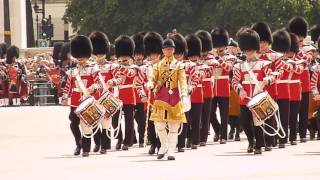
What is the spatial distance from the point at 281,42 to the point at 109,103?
103 inches

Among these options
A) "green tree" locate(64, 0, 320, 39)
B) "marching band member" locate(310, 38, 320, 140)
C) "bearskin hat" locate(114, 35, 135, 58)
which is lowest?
"marching band member" locate(310, 38, 320, 140)

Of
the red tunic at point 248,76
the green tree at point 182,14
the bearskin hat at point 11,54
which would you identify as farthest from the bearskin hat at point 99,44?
the green tree at point 182,14

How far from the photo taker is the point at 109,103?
54.3 ft

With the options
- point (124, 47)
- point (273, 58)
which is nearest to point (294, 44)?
point (273, 58)

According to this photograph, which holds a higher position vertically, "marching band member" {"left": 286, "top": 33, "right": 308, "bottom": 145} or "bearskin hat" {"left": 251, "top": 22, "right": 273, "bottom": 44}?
"bearskin hat" {"left": 251, "top": 22, "right": 273, "bottom": 44}

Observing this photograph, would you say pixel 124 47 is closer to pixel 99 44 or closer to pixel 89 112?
pixel 99 44

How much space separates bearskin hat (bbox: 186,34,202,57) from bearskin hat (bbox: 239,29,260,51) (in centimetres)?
139

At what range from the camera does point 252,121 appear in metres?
15.8

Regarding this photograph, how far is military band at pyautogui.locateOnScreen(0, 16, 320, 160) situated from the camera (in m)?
15.4

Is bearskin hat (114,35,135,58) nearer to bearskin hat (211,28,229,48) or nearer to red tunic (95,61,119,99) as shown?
red tunic (95,61,119,99)

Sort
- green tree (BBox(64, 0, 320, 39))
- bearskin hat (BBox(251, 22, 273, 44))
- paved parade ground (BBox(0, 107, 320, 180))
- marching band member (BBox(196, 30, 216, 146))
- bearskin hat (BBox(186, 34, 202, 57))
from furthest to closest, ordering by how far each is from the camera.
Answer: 1. green tree (BBox(64, 0, 320, 39))
2. marching band member (BBox(196, 30, 216, 146))
3. bearskin hat (BBox(186, 34, 202, 57))
4. bearskin hat (BBox(251, 22, 273, 44))
5. paved parade ground (BBox(0, 107, 320, 180))

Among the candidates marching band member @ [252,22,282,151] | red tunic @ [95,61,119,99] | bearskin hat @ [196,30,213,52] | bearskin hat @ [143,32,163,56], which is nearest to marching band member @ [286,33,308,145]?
marching band member @ [252,22,282,151]

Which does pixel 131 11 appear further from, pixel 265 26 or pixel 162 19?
pixel 265 26

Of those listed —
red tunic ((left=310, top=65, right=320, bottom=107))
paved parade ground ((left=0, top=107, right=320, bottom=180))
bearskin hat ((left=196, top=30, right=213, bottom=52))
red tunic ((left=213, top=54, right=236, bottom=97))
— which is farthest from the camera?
red tunic ((left=213, top=54, right=236, bottom=97))
